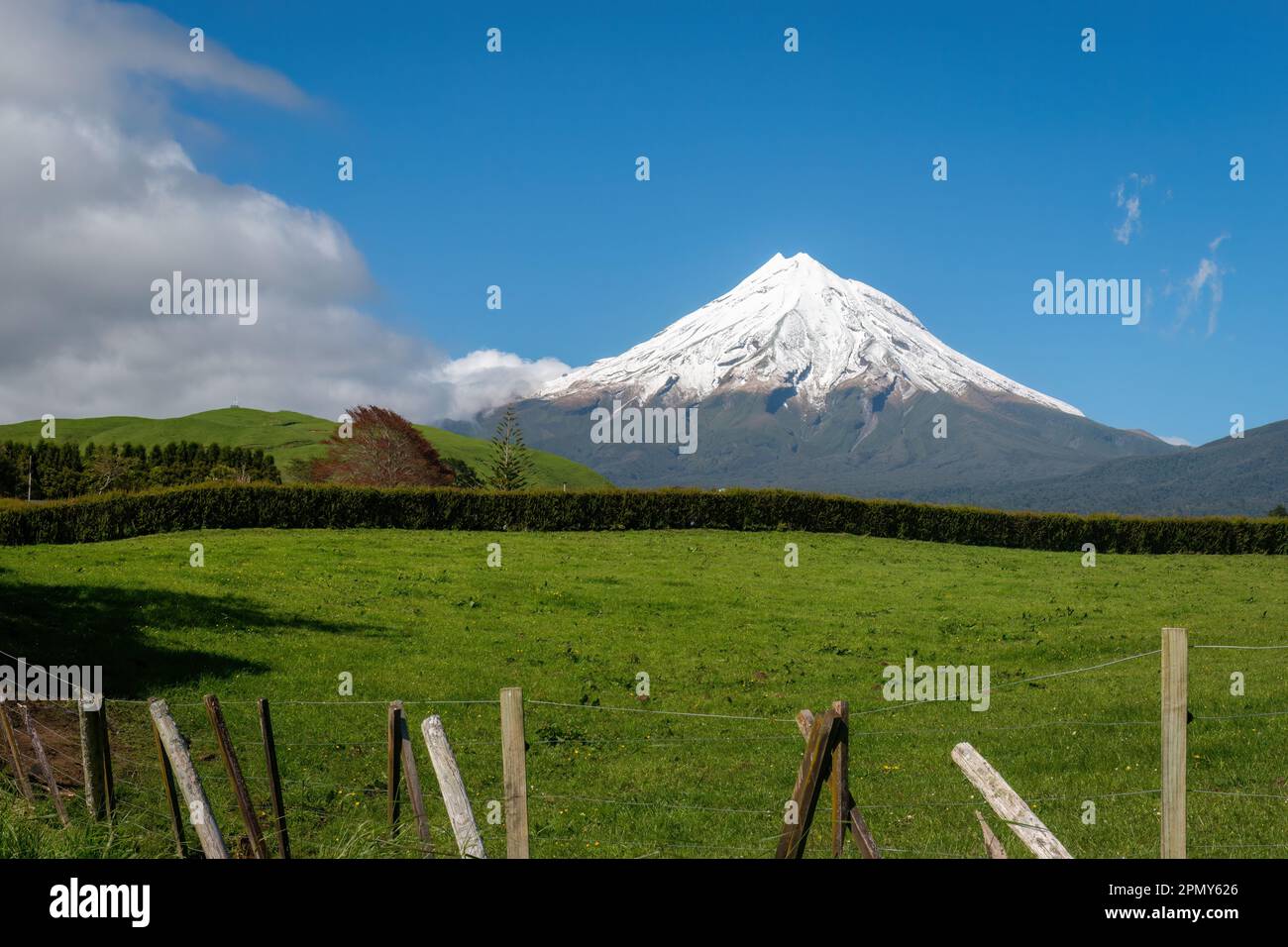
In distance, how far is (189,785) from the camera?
326 inches

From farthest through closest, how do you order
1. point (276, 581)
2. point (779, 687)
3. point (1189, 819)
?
point (276, 581), point (779, 687), point (1189, 819)

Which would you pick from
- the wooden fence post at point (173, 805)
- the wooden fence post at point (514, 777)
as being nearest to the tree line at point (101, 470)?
the wooden fence post at point (173, 805)

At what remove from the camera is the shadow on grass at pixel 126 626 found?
18.6 meters

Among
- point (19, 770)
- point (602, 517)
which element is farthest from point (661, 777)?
point (602, 517)

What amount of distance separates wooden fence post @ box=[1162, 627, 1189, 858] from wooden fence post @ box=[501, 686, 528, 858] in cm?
501

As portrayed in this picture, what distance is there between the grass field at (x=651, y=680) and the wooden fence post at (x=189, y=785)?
2.96ft

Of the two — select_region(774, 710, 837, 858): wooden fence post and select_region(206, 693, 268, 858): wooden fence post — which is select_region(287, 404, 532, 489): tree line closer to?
select_region(206, 693, 268, 858): wooden fence post

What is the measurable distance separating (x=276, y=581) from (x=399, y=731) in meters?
22.2

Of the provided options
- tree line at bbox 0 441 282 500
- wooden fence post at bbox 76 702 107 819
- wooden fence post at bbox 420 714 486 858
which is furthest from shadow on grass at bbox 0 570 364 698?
tree line at bbox 0 441 282 500

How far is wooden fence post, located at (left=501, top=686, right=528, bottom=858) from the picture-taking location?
755 centimetres

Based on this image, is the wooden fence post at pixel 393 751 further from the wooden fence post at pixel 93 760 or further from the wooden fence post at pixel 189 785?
the wooden fence post at pixel 93 760

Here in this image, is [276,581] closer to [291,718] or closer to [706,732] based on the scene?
[291,718]
